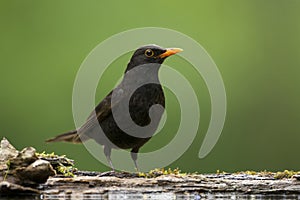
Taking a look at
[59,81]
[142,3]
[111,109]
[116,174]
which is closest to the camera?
[116,174]

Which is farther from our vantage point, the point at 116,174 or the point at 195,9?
the point at 195,9

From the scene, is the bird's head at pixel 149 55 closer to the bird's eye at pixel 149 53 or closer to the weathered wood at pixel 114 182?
the bird's eye at pixel 149 53

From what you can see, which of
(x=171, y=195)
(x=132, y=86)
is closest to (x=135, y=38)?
(x=132, y=86)

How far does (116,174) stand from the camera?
688 cm

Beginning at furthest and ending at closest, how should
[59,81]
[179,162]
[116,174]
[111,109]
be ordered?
1. [59,81]
2. [179,162]
3. [111,109]
4. [116,174]

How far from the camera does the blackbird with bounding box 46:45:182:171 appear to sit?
7320mm

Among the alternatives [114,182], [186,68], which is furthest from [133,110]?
[186,68]

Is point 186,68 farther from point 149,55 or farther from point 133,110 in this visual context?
point 133,110

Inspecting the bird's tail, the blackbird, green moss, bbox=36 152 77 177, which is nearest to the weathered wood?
green moss, bbox=36 152 77 177

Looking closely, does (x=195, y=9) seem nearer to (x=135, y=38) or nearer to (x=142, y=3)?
(x=142, y=3)

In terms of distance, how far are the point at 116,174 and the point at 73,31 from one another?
5.90 meters

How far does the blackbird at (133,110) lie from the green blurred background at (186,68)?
10.2ft

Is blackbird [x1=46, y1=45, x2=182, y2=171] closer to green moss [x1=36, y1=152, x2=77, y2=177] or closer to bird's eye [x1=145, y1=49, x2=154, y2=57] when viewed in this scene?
bird's eye [x1=145, y1=49, x2=154, y2=57]

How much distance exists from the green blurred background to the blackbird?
10.2 feet
